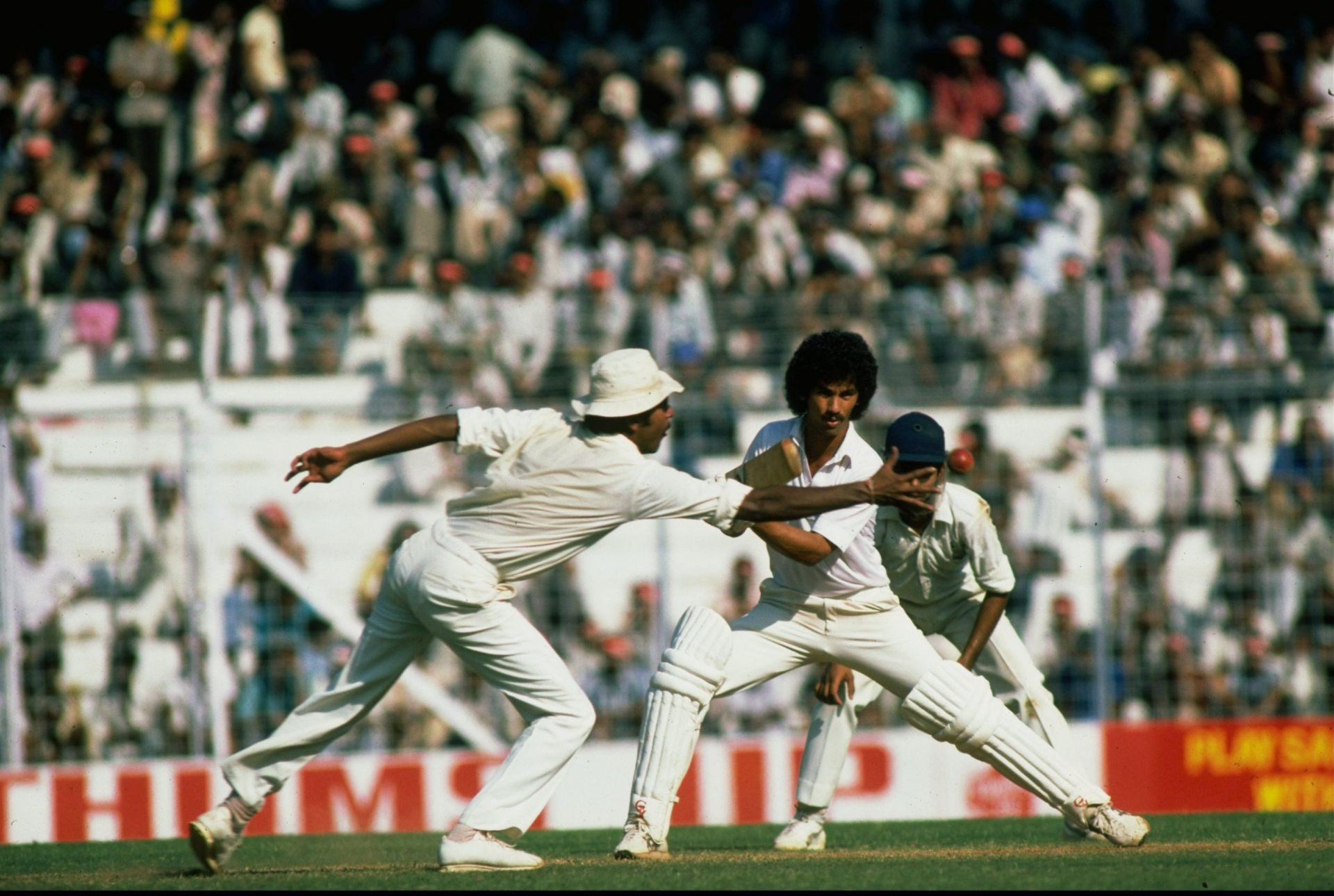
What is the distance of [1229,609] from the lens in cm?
1279

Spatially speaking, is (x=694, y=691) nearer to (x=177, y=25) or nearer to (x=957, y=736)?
(x=957, y=736)

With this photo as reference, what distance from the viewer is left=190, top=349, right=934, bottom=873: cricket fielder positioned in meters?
6.93

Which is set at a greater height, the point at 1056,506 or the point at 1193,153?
the point at 1193,153

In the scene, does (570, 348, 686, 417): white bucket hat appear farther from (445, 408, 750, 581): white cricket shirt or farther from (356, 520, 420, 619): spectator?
(356, 520, 420, 619): spectator

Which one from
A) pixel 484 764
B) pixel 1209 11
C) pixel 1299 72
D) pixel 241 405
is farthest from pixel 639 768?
pixel 1209 11

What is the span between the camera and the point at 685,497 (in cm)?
691

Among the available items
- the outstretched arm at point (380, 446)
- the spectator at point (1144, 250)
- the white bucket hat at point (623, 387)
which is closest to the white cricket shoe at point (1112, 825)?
the white bucket hat at point (623, 387)

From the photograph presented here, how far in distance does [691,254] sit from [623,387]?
8.80 metres

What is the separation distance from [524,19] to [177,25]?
11.2 feet

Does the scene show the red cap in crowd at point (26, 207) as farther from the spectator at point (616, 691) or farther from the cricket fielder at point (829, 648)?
the cricket fielder at point (829, 648)

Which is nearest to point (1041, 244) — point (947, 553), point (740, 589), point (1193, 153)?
point (1193, 153)

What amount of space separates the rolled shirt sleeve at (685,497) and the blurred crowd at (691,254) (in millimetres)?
5459

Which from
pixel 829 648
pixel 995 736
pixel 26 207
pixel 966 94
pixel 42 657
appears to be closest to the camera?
pixel 995 736

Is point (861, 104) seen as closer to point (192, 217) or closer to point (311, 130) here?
point (311, 130)
